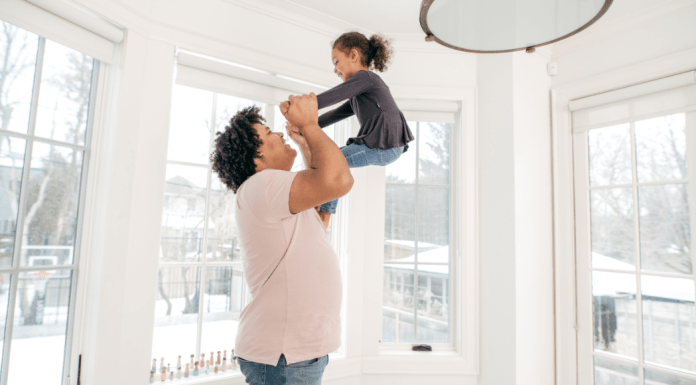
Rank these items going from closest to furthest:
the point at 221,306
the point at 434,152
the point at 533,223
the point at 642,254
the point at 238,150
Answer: the point at 238,150 → the point at 221,306 → the point at 642,254 → the point at 533,223 → the point at 434,152

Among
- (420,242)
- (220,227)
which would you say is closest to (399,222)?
(420,242)

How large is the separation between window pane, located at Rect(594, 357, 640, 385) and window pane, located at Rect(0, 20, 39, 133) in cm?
317

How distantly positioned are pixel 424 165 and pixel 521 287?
3.29 ft

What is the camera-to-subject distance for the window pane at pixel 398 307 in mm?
2572

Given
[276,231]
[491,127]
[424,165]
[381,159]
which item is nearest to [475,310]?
[424,165]

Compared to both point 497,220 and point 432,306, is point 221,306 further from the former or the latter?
point 497,220

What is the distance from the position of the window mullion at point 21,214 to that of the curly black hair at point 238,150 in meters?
0.85

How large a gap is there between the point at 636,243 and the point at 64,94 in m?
3.03

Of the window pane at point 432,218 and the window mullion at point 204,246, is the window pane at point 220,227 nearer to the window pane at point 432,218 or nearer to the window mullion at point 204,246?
the window mullion at point 204,246

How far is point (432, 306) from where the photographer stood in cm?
259

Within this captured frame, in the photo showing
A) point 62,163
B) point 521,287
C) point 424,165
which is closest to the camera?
point 62,163

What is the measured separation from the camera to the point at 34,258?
1509 millimetres

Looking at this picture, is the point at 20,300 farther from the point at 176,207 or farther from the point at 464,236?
the point at 464,236

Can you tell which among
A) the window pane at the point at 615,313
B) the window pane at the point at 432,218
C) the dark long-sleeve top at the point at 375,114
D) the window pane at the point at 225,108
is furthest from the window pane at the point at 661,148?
the window pane at the point at 225,108
